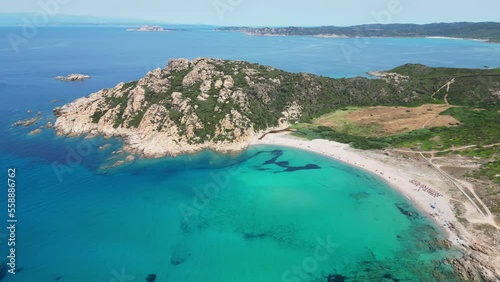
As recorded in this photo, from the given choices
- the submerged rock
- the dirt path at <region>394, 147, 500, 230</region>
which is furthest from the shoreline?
the submerged rock

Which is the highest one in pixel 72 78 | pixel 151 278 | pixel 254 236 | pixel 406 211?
pixel 72 78

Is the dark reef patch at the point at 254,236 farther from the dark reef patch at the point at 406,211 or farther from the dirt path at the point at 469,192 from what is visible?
the dirt path at the point at 469,192

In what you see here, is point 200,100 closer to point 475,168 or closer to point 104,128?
point 104,128

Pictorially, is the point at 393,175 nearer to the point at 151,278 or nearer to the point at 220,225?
the point at 220,225

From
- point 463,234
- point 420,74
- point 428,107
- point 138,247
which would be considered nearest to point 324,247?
point 463,234

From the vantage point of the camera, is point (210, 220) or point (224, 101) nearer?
point (210, 220)

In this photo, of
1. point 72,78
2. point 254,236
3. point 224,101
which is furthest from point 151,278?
point 72,78

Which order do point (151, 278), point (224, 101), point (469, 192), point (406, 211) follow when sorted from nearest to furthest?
point (151, 278), point (406, 211), point (469, 192), point (224, 101)

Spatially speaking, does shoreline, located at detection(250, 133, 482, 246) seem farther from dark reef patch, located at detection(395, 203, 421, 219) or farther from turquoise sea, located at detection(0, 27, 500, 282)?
turquoise sea, located at detection(0, 27, 500, 282)
